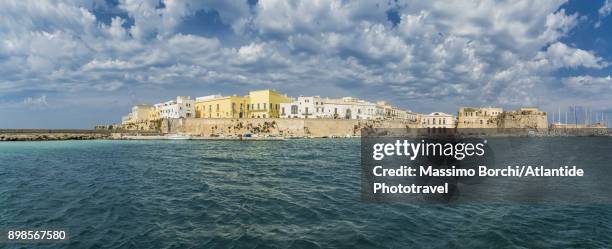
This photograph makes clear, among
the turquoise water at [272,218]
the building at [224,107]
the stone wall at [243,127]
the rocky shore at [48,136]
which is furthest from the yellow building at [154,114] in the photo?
the turquoise water at [272,218]

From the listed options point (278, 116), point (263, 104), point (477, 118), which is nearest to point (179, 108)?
point (263, 104)

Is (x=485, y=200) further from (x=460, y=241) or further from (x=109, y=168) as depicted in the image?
(x=109, y=168)

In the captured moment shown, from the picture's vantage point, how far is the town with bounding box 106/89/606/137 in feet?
259

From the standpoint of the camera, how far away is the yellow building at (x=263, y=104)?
83188 millimetres

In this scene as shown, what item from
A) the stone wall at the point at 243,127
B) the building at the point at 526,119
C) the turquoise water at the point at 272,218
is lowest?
the turquoise water at the point at 272,218

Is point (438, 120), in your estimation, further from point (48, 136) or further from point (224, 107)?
point (48, 136)

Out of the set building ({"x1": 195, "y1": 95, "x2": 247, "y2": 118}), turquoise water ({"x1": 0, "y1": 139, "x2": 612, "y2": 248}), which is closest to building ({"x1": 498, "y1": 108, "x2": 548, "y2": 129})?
building ({"x1": 195, "y1": 95, "x2": 247, "y2": 118})

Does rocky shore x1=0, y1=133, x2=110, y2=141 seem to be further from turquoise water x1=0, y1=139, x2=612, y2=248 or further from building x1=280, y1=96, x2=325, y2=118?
turquoise water x1=0, y1=139, x2=612, y2=248

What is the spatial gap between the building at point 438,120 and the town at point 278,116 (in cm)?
727

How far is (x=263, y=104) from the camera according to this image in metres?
83.6

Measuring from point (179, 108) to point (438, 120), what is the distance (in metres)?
84.4

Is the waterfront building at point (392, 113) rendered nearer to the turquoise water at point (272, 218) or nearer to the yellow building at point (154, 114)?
the yellow building at point (154, 114)

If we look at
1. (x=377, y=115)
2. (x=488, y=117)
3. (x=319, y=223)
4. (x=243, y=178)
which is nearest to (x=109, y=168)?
(x=243, y=178)

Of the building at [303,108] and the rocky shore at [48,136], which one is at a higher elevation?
the building at [303,108]
